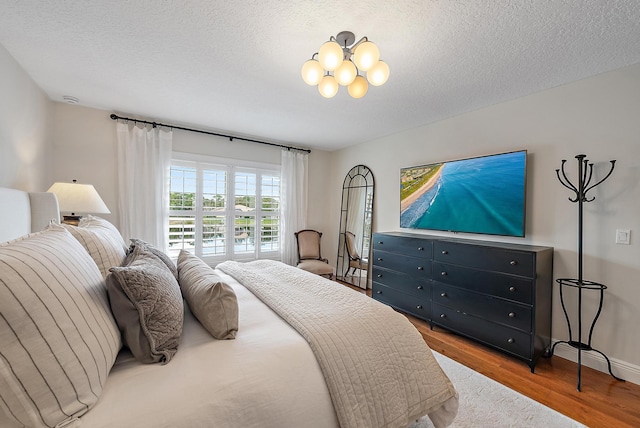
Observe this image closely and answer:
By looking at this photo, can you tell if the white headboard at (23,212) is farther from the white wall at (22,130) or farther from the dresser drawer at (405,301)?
the dresser drawer at (405,301)

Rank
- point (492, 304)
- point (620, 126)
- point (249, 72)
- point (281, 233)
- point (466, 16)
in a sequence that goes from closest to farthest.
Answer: point (466, 16) < point (620, 126) < point (249, 72) < point (492, 304) < point (281, 233)

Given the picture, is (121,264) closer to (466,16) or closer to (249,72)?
(249,72)

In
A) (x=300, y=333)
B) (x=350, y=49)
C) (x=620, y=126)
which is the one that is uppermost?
(x=350, y=49)

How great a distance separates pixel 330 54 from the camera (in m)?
1.50

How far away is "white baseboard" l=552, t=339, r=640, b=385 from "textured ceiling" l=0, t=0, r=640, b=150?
91.0 inches

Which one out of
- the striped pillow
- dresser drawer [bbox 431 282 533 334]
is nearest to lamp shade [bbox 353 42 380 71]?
the striped pillow

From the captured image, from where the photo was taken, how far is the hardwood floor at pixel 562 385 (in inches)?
67.6

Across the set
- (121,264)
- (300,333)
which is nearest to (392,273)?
(300,333)

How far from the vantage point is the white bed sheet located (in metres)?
0.81

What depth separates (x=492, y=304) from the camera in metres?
2.42

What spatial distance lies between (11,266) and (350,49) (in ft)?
6.60

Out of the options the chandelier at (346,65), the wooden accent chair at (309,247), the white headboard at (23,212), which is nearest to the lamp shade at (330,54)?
the chandelier at (346,65)

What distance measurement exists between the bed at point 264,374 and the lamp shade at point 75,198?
2.33ft

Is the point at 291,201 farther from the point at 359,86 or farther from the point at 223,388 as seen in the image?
the point at 223,388
